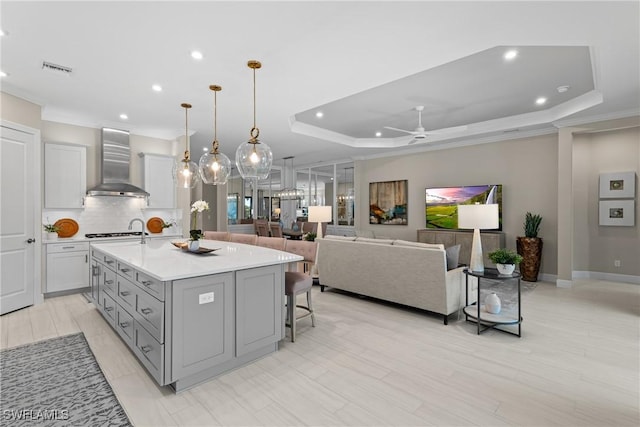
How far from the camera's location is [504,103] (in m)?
4.81

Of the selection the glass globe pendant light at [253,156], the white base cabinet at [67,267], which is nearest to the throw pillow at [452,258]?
the glass globe pendant light at [253,156]

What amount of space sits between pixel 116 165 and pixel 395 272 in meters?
4.98

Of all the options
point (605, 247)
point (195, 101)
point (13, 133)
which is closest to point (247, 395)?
point (195, 101)

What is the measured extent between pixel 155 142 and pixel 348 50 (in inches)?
178

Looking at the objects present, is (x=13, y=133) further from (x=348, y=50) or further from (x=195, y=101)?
(x=348, y=50)

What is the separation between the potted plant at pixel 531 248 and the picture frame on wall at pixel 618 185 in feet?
4.04

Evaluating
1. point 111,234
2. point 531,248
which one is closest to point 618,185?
Result: point 531,248

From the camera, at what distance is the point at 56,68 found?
10.6 feet

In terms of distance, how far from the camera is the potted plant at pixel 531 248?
5.47m

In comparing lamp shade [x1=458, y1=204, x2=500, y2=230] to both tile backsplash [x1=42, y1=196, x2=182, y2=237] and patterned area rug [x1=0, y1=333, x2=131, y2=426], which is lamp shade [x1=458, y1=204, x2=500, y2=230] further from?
tile backsplash [x1=42, y1=196, x2=182, y2=237]

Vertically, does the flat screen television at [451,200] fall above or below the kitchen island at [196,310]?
above

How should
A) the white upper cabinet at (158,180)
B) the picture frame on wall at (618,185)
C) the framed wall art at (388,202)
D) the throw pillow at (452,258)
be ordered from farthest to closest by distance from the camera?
the framed wall art at (388,202) < the white upper cabinet at (158,180) < the picture frame on wall at (618,185) < the throw pillow at (452,258)

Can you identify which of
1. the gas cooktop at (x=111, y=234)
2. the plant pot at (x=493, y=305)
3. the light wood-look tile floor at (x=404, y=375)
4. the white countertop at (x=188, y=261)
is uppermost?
the gas cooktop at (x=111, y=234)

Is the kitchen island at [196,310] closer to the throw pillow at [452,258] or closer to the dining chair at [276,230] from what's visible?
the throw pillow at [452,258]
